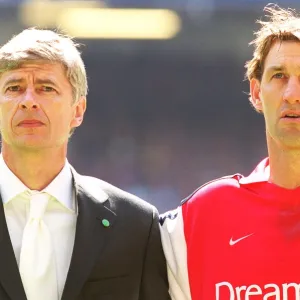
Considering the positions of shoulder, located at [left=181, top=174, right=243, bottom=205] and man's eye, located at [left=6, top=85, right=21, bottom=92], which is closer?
man's eye, located at [left=6, top=85, right=21, bottom=92]

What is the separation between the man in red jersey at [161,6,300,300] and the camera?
2873mm

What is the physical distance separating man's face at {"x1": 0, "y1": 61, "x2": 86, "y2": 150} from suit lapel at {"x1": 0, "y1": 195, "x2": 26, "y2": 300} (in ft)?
1.09

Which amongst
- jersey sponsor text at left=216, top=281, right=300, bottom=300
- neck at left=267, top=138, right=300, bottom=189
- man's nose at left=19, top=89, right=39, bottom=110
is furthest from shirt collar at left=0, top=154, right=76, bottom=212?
neck at left=267, top=138, right=300, bottom=189

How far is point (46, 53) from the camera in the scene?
3.02m

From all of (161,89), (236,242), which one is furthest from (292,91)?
(161,89)

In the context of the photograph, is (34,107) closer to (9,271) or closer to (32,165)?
(32,165)

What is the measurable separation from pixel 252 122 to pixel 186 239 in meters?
13.6

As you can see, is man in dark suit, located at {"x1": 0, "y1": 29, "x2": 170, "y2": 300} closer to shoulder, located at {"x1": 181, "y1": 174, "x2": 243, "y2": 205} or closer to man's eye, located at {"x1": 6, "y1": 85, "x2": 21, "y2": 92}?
man's eye, located at {"x1": 6, "y1": 85, "x2": 21, "y2": 92}

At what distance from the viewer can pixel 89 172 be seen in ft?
51.4

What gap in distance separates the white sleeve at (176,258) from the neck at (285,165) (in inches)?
15.6

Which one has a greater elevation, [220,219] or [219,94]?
[219,94]

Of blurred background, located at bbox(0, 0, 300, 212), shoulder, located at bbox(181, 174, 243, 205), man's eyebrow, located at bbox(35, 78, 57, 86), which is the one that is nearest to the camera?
man's eyebrow, located at bbox(35, 78, 57, 86)

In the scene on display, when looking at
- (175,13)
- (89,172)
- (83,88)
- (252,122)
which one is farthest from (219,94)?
(83,88)

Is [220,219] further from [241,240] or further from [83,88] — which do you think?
[83,88]
